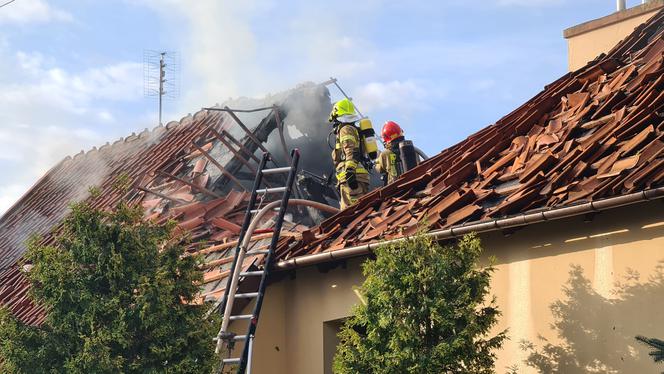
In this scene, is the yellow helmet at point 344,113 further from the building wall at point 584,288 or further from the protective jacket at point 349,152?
the building wall at point 584,288

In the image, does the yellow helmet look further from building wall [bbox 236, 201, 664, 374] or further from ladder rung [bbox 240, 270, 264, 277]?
building wall [bbox 236, 201, 664, 374]

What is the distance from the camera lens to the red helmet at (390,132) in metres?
15.1

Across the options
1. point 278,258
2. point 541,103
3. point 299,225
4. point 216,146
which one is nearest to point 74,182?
point 216,146

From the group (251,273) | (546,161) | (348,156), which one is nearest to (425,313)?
(546,161)

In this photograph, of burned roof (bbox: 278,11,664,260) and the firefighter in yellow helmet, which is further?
the firefighter in yellow helmet

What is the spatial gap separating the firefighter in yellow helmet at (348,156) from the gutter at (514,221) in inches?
81.6

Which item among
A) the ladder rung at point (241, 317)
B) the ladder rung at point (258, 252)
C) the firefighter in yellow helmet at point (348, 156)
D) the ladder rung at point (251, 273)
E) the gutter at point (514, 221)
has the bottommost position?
the ladder rung at point (241, 317)

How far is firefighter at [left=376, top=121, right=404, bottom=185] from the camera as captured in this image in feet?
49.1

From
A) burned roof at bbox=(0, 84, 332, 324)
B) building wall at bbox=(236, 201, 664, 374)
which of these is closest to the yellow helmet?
burned roof at bbox=(0, 84, 332, 324)

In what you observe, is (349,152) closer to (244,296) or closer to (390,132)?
(390,132)

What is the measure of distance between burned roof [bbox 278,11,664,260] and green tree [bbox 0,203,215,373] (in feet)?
7.33

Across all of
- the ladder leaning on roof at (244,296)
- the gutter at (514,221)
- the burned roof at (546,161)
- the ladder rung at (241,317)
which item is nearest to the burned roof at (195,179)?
the ladder leaning on roof at (244,296)

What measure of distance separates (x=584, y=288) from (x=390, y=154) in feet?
15.7

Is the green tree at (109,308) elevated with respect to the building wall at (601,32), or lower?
lower
